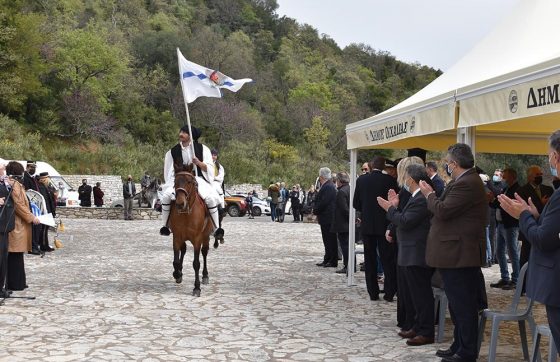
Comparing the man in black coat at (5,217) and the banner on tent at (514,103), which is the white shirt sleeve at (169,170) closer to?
the man in black coat at (5,217)

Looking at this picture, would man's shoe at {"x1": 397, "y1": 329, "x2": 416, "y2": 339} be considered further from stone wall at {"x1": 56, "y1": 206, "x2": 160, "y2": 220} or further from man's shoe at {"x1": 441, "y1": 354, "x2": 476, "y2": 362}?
stone wall at {"x1": 56, "y1": 206, "x2": 160, "y2": 220}

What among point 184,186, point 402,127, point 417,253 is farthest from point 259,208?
point 417,253

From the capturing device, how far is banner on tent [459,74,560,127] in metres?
5.36

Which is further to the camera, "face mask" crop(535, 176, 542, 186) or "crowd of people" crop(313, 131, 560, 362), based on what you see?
"face mask" crop(535, 176, 542, 186)

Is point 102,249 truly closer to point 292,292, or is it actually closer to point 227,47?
point 292,292

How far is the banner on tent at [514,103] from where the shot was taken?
5.36 metres

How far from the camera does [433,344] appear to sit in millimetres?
7414

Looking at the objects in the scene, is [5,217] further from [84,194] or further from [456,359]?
[84,194]

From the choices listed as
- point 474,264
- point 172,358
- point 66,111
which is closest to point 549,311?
point 474,264

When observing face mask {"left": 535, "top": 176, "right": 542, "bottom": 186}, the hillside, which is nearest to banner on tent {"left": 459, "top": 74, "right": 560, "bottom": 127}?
face mask {"left": 535, "top": 176, "right": 542, "bottom": 186}

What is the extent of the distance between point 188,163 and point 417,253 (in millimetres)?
5193

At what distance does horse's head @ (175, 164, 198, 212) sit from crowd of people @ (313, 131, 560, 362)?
258cm

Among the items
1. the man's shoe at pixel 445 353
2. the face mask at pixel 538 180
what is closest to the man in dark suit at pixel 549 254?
the man's shoe at pixel 445 353

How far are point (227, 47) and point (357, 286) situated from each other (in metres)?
76.2
